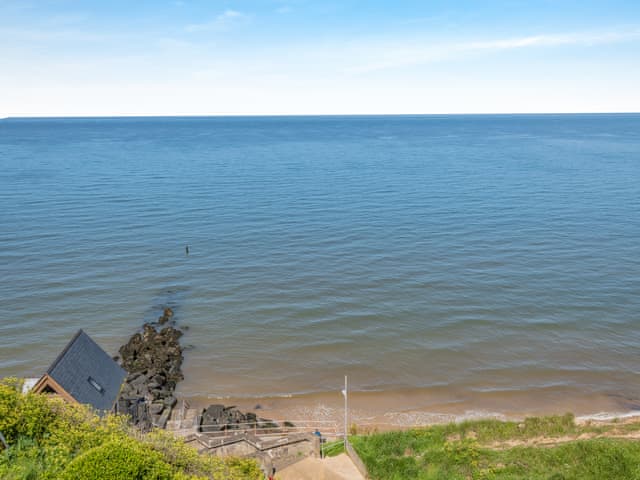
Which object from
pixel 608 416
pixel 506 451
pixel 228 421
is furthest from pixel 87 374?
pixel 608 416

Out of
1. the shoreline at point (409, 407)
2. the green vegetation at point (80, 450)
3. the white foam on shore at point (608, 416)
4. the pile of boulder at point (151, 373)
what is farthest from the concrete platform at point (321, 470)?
the white foam on shore at point (608, 416)

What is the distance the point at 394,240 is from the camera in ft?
216

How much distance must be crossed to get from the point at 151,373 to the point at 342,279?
23461 millimetres

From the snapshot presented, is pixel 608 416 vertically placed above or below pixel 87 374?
below

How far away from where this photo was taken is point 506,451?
27.6 metres

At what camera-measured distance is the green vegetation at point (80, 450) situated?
16312mm

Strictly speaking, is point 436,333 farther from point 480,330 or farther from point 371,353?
point 371,353

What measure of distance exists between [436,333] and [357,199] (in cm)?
4573

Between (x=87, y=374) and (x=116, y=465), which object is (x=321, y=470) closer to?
(x=116, y=465)

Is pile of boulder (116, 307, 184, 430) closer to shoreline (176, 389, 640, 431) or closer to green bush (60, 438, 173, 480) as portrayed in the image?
shoreline (176, 389, 640, 431)

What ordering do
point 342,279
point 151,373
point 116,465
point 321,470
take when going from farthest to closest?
point 342,279 → point 151,373 → point 321,470 → point 116,465

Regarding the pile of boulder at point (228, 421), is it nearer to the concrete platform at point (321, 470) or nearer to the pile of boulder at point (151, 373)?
the pile of boulder at point (151, 373)

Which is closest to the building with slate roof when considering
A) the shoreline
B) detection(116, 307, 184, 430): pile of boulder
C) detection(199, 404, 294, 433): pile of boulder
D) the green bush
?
detection(116, 307, 184, 430): pile of boulder

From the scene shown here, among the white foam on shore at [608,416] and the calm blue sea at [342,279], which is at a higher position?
the calm blue sea at [342,279]
